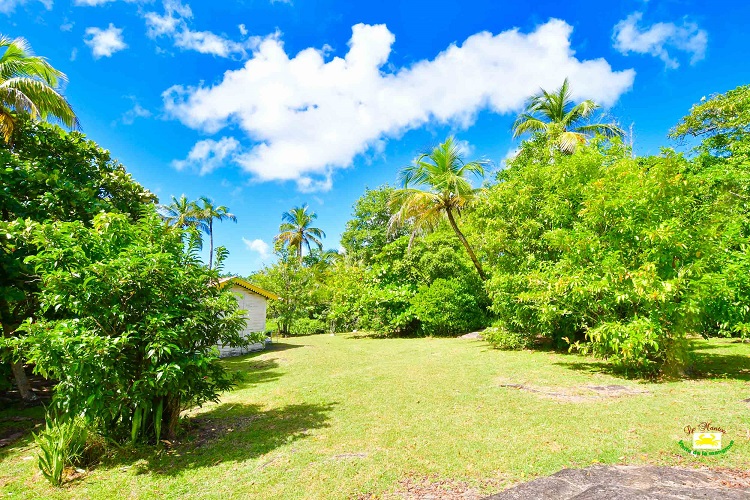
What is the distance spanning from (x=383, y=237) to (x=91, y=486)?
29.1m

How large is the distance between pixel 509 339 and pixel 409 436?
9.22 meters

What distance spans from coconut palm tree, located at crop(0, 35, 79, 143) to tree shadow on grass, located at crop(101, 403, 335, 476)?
26.8 feet

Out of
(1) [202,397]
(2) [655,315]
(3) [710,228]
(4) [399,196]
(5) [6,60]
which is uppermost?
(5) [6,60]

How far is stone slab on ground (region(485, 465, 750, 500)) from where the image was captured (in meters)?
3.20

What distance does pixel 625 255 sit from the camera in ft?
26.1

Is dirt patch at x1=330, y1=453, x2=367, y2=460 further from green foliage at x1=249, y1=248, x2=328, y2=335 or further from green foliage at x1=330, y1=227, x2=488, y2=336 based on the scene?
green foliage at x1=249, y1=248, x2=328, y2=335

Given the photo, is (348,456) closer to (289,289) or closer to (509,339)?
(509,339)

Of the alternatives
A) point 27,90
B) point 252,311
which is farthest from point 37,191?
point 252,311

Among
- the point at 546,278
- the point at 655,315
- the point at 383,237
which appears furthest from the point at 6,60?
the point at 383,237

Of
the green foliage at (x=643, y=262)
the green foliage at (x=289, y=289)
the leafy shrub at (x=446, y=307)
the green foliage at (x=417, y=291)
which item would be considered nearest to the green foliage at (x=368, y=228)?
the green foliage at (x=289, y=289)

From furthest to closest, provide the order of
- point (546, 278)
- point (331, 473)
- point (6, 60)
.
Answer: point (6, 60), point (546, 278), point (331, 473)

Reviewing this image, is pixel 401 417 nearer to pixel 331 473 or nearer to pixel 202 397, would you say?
pixel 331 473

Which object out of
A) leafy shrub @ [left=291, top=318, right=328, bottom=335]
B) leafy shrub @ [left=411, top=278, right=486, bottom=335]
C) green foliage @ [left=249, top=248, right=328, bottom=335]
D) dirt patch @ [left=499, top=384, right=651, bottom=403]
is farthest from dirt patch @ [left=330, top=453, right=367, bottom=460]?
leafy shrub @ [left=291, top=318, right=328, bottom=335]

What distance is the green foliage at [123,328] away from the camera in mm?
4520
